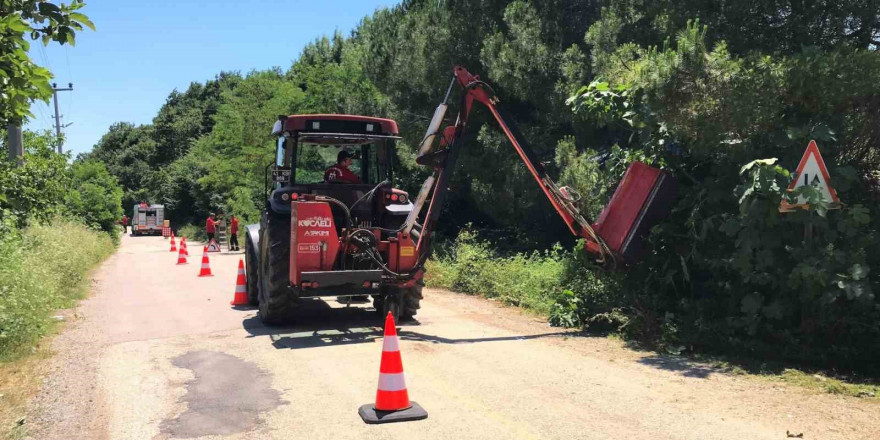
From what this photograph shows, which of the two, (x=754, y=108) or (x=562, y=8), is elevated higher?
(x=562, y=8)

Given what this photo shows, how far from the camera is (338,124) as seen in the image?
9766mm

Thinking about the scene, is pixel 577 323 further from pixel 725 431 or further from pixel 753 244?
pixel 725 431

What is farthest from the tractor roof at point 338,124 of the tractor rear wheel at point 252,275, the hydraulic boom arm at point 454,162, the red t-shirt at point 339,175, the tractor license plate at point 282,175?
the tractor rear wheel at point 252,275

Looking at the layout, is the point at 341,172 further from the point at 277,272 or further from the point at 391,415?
the point at 391,415

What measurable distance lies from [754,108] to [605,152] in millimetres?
6209

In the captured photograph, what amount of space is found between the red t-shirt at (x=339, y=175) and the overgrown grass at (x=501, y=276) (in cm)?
360

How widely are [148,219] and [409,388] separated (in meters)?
56.8

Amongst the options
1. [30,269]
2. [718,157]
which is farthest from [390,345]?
[30,269]

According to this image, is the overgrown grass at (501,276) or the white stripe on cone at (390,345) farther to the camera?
the overgrown grass at (501,276)

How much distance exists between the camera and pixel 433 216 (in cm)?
929

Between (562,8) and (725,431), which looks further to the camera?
(562,8)

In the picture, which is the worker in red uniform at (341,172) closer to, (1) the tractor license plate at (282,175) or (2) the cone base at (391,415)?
(1) the tractor license plate at (282,175)

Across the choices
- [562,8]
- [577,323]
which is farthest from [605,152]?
[577,323]

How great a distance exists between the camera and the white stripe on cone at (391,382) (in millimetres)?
5504
